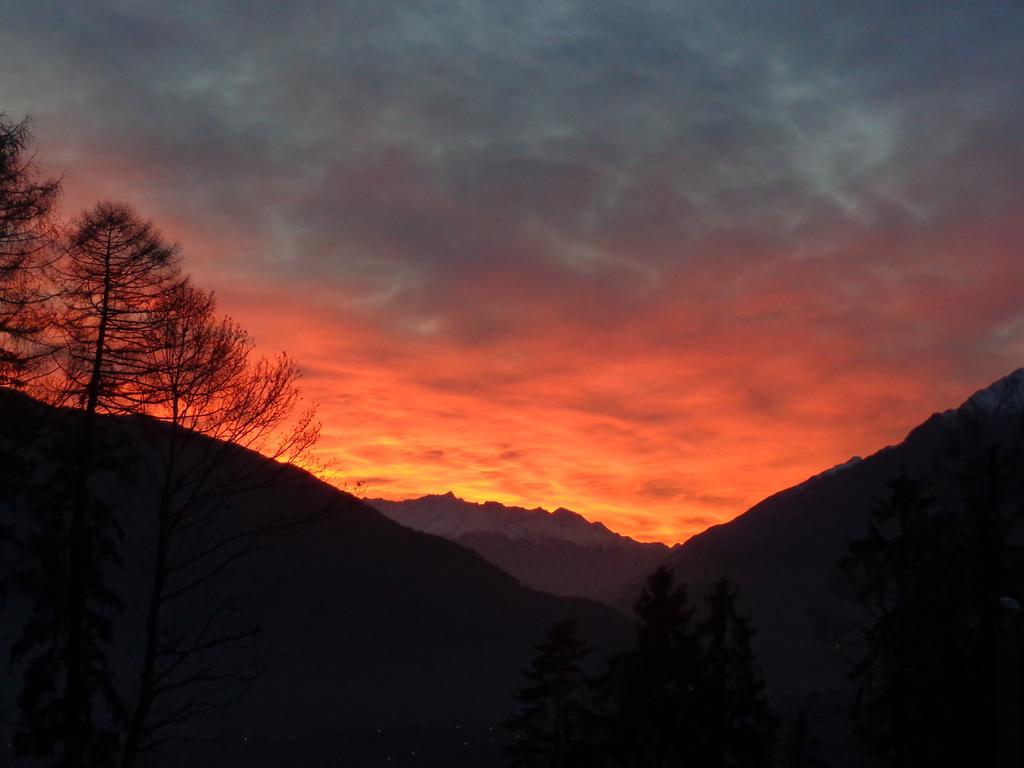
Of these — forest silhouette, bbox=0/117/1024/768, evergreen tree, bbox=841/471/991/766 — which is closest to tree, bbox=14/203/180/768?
forest silhouette, bbox=0/117/1024/768

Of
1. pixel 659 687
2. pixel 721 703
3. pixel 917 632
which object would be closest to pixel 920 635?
pixel 917 632

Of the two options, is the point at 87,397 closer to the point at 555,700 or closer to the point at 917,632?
the point at 917,632

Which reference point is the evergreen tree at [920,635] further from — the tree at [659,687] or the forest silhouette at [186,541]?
the tree at [659,687]

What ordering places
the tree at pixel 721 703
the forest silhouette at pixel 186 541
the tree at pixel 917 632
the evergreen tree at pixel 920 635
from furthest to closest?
the tree at pixel 721 703 → the tree at pixel 917 632 → the evergreen tree at pixel 920 635 → the forest silhouette at pixel 186 541

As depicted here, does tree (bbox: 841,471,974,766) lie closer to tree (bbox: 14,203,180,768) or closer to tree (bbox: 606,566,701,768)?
tree (bbox: 606,566,701,768)

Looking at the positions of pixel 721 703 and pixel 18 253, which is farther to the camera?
pixel 721 703

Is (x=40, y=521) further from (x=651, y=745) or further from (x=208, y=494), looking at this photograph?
(x=651, y=745)

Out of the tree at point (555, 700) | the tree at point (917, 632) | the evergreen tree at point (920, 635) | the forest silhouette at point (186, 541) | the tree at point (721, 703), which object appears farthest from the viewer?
the tree at point (555, 700)

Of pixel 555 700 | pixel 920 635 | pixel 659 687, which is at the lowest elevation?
pixel 555 700

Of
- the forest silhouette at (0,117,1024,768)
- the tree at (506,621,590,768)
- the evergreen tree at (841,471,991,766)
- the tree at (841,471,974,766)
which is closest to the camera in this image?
the forest silhouette at (0,117,1024,768)

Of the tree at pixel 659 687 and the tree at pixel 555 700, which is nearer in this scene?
the tree at pixel 659 687

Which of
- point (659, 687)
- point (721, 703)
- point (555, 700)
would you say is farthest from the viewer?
point (555, 700)

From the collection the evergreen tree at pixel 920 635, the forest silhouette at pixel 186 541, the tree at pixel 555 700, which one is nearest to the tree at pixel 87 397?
the forest silhouette at pixel 186 541

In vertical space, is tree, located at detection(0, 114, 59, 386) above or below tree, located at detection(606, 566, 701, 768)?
above
